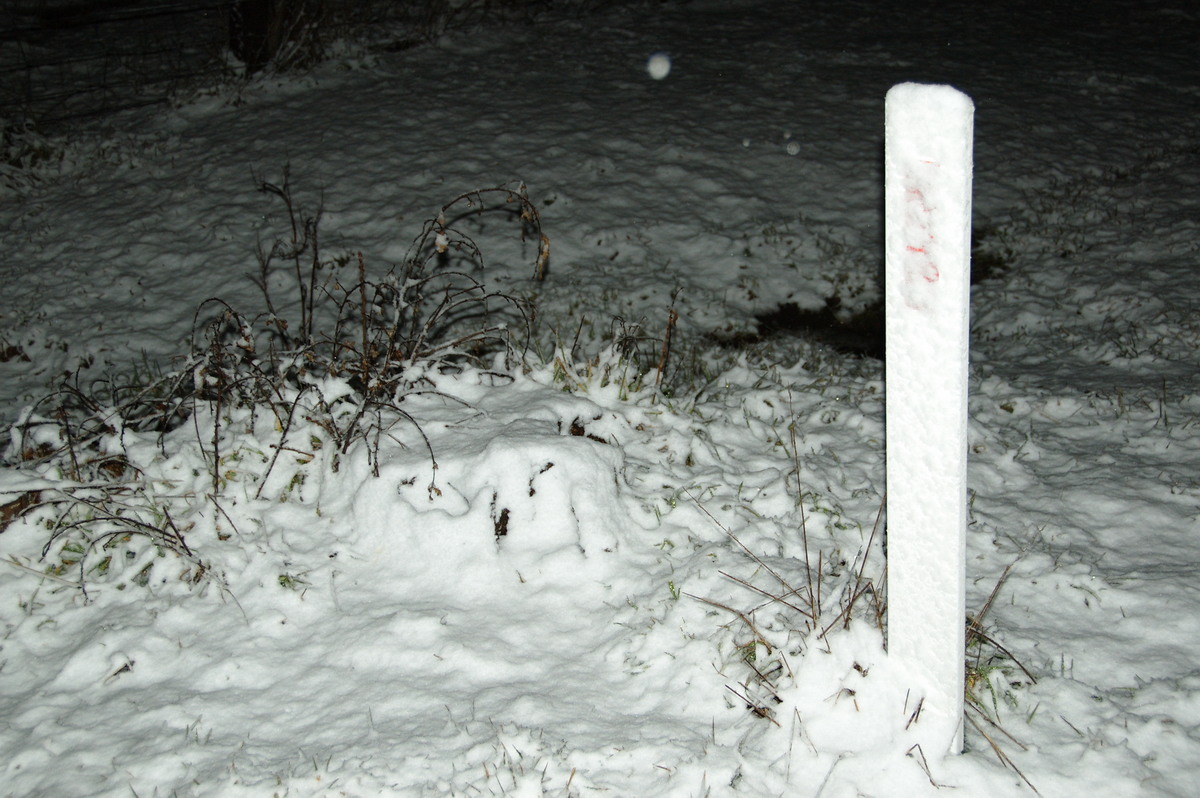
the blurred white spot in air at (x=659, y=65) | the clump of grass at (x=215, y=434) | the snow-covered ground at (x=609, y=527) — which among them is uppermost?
the blurred white spot in air at (x=659, y=65)

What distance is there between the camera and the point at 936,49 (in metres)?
11.1

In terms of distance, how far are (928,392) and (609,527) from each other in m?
1.80

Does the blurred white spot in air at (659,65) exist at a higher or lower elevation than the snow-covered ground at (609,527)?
higher

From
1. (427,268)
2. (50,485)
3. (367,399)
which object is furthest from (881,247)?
(50,485)

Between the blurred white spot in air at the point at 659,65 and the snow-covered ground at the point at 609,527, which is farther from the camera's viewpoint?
the blurred white spot in air at the point at 659,65

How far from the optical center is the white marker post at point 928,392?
1828mm

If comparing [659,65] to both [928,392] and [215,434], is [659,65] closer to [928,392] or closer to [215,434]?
[215,434]

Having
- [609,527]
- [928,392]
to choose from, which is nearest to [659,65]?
[609,527]

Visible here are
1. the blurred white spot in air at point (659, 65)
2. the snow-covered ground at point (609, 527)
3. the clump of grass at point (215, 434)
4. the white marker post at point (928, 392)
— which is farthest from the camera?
the blurred white spot in air at point (659, 65)

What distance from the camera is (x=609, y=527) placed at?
3.60 meters

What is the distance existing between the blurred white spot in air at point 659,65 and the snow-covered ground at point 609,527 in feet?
10.9

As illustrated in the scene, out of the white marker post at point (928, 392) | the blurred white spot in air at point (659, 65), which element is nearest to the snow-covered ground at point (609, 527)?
the white marker post at point (928, 392)

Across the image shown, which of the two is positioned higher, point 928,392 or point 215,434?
point 928,392

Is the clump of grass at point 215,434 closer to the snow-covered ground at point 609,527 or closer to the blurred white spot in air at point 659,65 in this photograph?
the snow-covered ground at point 609,527
